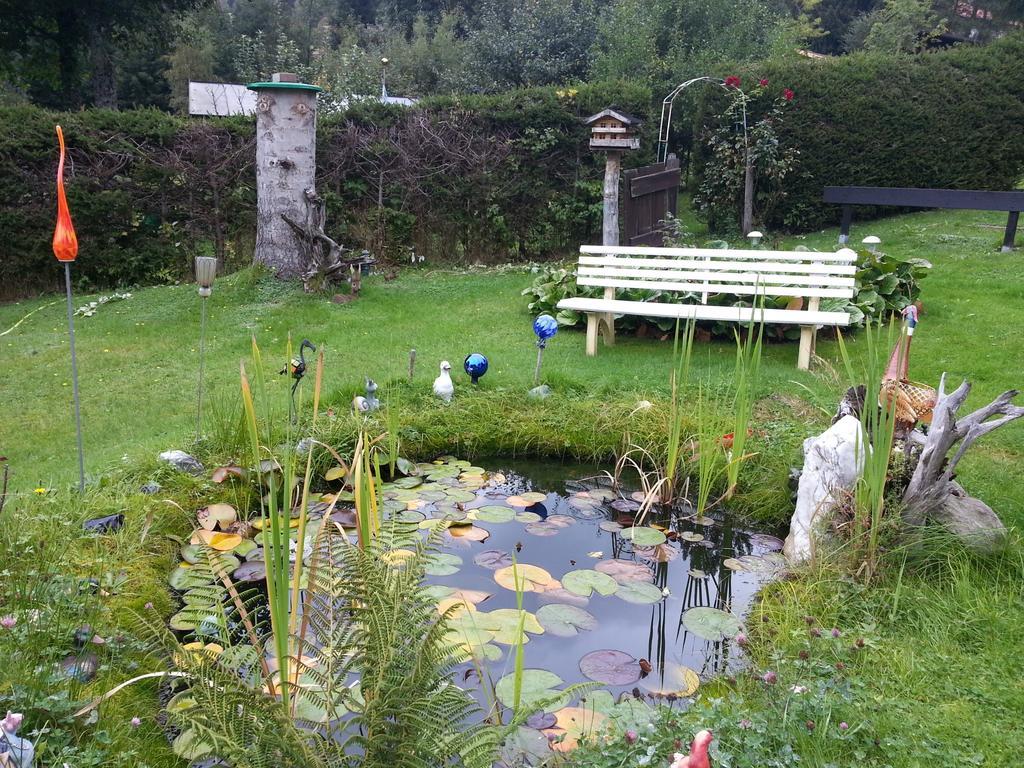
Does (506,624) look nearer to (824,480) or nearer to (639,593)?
(639,593)

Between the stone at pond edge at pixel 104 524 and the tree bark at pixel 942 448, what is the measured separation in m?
2.80

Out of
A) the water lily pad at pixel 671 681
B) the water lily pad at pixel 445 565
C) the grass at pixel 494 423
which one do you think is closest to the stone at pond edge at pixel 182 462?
the grass at pixel 494 423

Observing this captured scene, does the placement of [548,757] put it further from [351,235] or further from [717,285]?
[351,235]

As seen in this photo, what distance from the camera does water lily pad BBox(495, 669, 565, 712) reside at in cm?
230

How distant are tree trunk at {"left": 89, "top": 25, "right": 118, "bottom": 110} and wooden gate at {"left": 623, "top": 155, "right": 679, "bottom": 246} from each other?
11.0 metres

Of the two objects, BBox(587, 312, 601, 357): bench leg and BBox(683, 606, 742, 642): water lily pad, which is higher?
BBox(587, 312, 601, 357): bench leg

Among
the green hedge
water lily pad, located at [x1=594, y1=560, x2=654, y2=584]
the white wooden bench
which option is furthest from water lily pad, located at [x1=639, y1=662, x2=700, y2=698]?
the green hedge

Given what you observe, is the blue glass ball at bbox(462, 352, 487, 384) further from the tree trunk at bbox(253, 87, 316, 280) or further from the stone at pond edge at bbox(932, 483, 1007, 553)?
the tree trunk at bbox(253, 87, 316, 280)

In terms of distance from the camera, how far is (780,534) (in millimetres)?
3467

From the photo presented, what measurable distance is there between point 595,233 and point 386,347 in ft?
17.1

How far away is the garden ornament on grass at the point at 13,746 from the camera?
61.0 inches

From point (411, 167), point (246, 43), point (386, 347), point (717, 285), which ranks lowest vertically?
point (386, 347)

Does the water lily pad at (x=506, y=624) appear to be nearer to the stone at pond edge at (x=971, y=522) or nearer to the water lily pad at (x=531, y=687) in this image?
the water lily pad at (x=531, y=687)

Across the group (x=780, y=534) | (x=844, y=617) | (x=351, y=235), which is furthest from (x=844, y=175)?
(x=844, y=617)
